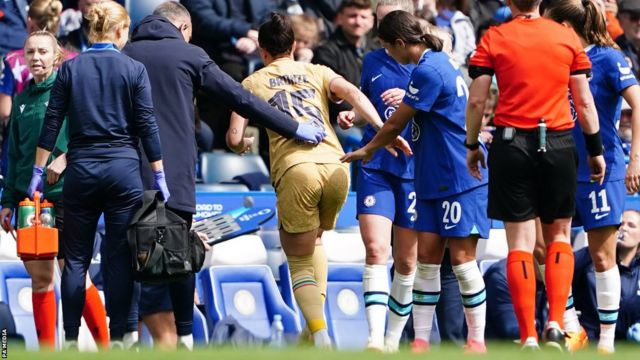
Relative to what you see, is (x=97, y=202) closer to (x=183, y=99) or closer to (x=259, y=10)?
(x=183, y=99)

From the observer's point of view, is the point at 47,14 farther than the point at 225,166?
No

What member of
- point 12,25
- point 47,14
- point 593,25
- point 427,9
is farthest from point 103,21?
point 427,9

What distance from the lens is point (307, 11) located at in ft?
53.2

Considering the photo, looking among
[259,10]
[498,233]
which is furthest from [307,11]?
[498,233]

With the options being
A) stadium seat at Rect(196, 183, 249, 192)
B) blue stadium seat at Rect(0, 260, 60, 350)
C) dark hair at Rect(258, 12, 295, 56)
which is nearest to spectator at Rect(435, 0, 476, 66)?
stadium seat at Rect(196, 183, 249, 192)

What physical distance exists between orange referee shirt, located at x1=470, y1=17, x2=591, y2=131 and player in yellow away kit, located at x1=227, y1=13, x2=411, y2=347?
43.5 inches

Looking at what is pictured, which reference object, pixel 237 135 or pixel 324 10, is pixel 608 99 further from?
pixel 324 10

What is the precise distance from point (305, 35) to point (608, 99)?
5143 millimetres

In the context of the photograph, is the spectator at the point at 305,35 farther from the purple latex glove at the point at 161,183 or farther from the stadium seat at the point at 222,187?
the purple latex glove at the point at 161,183

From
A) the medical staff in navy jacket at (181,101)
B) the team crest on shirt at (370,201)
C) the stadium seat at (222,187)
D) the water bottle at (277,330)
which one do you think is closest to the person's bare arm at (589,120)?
the team crest on shirt at (370,201)

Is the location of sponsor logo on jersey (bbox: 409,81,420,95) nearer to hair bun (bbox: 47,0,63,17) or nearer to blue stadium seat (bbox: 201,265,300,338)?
blue stadium seat (bbox: 201,265,300,338)

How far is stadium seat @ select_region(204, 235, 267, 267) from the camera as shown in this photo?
40.3 ft

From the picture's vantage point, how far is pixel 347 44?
14805 mm

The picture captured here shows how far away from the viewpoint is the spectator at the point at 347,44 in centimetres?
1458
